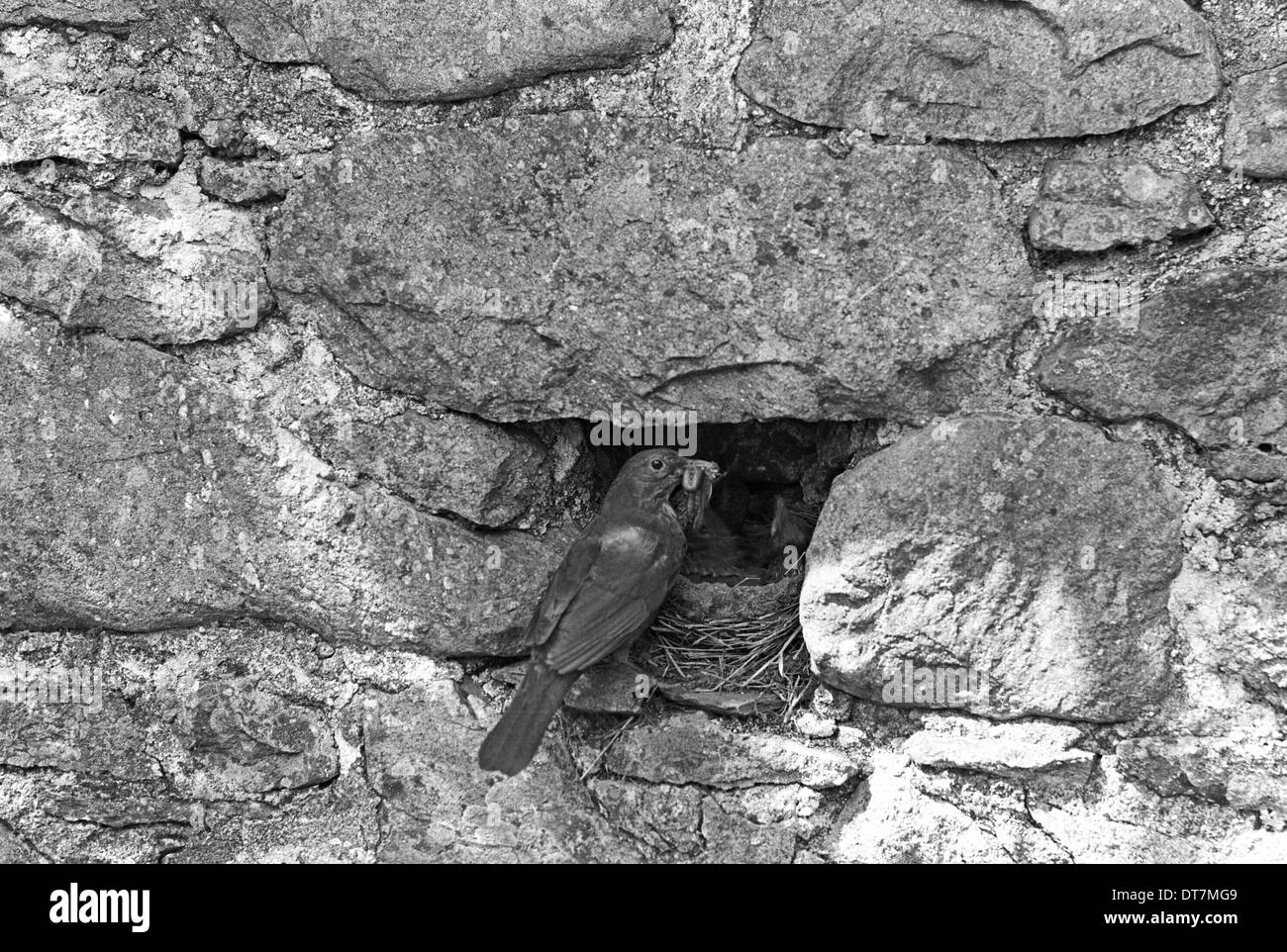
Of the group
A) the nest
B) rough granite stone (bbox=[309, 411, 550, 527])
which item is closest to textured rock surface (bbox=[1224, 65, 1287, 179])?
the nest

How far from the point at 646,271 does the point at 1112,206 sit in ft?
2.86

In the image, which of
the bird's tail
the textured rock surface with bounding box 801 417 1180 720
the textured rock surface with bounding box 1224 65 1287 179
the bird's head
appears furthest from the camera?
the bird's head

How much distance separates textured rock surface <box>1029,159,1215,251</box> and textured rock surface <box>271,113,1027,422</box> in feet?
0.31

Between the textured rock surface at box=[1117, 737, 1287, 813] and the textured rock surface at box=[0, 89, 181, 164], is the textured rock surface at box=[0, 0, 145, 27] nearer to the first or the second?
the textured rock surface at box=[0, 89, 181, 164]

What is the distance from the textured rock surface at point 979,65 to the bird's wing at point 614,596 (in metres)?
0.97

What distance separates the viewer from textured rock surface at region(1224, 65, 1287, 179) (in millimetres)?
2076

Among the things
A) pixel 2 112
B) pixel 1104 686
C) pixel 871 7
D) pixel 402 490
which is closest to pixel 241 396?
pixel 402 490

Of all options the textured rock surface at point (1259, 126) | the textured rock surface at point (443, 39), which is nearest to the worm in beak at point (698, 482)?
the textured rock surface at point (443, 39)

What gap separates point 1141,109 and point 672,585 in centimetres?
140

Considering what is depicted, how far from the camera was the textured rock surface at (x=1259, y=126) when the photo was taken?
208 centimetres

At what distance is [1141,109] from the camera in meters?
2.13

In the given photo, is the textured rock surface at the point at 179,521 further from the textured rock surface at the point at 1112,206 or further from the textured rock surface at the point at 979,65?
the textured rock surface at the point at 1112,206

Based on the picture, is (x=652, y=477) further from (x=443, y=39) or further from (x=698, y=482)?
(x=443, y=39)

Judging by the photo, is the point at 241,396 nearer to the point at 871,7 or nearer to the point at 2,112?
the point at 2,112
